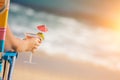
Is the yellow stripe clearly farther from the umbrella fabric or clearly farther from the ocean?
the umbrella fabric

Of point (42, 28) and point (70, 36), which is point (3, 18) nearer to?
point (42, 28)

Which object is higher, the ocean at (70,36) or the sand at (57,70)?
the ocean at (70,36)

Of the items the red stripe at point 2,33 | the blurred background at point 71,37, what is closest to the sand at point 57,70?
the blurred background at point 71,37

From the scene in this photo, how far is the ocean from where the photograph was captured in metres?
3.25

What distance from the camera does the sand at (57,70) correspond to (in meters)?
3.20

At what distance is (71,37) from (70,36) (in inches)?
0.5

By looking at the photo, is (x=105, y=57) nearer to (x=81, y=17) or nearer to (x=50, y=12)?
(x=81, y=17)

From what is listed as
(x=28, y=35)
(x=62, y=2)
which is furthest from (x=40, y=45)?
(x=62, y=2)

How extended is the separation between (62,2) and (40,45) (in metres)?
0.42

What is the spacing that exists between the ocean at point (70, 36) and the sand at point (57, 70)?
52 millimetres

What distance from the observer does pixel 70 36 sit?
3.26 m

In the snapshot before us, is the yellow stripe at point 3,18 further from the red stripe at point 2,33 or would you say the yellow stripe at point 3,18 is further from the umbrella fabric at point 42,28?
the umbrella fabric at point 42,28

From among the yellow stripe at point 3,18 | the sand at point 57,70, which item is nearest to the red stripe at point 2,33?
the yellow stripe at point 3,18

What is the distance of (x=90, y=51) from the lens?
326 cm
